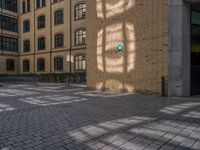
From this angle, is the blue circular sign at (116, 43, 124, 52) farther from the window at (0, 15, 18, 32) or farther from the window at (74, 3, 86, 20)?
the window at (0, 15, 18, 32)

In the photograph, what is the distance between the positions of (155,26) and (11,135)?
375 inches

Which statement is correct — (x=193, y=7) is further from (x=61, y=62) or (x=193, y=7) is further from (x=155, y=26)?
(x=61, y=62)

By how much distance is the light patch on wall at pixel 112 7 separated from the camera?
12.4 metres

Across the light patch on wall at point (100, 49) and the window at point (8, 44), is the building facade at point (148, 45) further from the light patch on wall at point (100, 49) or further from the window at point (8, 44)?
the window at point (8, 44)

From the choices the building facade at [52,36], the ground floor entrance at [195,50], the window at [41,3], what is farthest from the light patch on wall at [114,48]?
the window at [41,3]

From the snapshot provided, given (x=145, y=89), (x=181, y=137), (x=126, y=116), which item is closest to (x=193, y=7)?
(x=145, y=89)

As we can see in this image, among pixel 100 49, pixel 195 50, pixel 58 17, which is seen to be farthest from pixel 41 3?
pixel 195 50

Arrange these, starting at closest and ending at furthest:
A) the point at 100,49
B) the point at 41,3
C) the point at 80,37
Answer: the point at 100,49 < the point at 80,37 < the point at 41,3

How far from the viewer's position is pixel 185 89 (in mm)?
10516

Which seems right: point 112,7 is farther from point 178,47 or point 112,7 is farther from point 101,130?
point 101,130

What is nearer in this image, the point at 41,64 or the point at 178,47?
the point at 178,47

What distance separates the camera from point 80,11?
24797 millimetres

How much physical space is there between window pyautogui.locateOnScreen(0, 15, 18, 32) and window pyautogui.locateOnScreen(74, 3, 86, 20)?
14.5 meters

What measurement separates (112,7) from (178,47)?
5.66 meters
